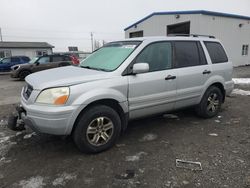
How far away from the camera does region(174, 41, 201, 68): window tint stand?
14.8 ft

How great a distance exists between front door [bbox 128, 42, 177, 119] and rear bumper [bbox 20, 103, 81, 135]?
1.09 m

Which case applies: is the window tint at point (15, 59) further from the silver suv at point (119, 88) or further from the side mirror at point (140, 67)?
the side mirror at point (140, 67)

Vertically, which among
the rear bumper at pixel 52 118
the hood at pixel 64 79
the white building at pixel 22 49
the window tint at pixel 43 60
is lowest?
the rear bumper at pixel 52 118

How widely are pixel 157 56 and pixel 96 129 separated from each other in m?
1.79

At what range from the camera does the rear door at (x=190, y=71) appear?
449cm

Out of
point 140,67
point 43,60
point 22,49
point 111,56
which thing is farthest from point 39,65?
point 22,49

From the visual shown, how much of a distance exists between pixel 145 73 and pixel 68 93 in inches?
56.4

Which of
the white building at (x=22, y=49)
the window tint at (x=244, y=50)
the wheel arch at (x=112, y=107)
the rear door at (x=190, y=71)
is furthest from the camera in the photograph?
the white building at (x=22, y=49)

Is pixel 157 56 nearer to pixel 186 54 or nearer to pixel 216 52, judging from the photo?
pixel 186 54

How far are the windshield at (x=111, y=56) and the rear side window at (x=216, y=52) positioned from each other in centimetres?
200

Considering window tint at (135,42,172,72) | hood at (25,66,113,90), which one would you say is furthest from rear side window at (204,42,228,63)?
hood at (25,66,113,90)

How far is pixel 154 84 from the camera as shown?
13.3 feet

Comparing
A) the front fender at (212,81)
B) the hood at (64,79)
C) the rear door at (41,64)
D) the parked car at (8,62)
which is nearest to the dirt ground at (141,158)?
the front fender at (212,81)

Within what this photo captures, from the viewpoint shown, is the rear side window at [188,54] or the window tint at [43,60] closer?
the rear side window at [188,54]
